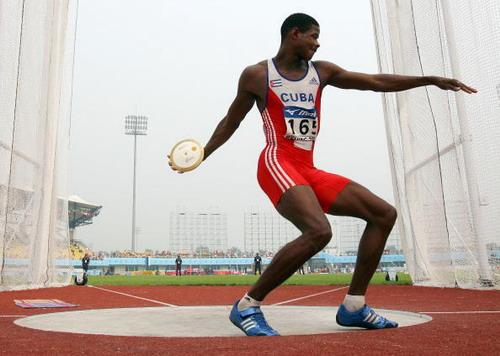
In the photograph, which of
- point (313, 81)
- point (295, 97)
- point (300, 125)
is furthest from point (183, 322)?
point (313, 81)

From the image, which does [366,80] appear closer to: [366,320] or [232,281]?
[366,320]

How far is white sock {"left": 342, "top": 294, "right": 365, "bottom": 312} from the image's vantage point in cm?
288

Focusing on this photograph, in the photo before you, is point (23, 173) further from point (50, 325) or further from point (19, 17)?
point (50, 325)

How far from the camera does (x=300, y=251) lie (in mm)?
2645

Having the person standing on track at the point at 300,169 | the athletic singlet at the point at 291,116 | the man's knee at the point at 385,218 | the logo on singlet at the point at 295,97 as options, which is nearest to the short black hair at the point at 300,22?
the person standing on track at the point at 300,169

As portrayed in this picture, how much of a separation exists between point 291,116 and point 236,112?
0.43 m

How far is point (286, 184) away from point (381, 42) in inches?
333

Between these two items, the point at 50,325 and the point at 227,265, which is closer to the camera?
the point at 50,325

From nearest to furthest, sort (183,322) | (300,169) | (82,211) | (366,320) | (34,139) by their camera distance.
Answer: (366,320) < (300,169) < (183,322) < (34,139) < (82,211)

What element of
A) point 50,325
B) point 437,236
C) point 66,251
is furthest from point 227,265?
point 50,325

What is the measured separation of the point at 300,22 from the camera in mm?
2996

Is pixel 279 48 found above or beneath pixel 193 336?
above

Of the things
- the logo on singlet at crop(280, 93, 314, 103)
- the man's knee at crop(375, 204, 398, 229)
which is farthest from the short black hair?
the man's knee at crop(375, 204, 398, 229)

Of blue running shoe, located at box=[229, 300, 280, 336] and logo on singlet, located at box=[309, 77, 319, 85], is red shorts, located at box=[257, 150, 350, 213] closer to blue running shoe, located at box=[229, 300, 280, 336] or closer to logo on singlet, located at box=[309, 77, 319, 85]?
logo on singlet, located at box=[309, 77, 319, 85]
